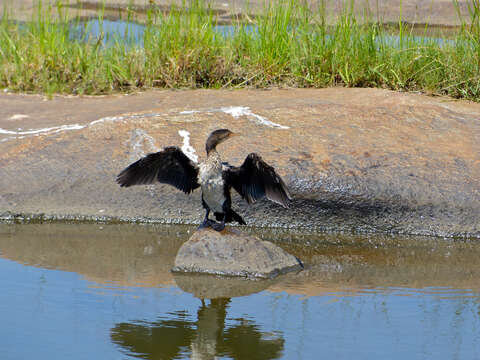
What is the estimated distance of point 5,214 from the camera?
18.2ft

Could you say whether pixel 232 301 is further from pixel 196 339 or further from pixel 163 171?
pixel 163 171

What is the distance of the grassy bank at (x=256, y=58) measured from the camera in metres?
7.23

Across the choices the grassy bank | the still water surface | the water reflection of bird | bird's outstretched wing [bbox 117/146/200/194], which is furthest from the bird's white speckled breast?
the grassy bank

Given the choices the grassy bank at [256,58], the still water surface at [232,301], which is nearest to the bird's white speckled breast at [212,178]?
the still water surface at [232,301]

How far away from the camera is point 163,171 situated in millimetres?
4758

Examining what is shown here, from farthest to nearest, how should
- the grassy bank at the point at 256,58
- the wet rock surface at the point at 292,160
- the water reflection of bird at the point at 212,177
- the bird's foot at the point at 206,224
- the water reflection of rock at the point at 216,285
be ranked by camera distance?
the grassy bank at the point at 256,58 < the wet rock surface at the point at 292,160 < the bird's foot at the point at 206,224 < the water reflection of bird at the point at 212,177 < the water reflection of rock at the point at 216,285

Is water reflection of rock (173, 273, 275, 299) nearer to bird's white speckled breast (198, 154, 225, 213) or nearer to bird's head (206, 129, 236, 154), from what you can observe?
bird's white speckled breast (198, 154, 225, 213)

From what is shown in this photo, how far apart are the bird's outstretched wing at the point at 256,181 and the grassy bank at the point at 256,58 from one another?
283 cm

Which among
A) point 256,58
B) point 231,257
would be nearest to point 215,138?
point 231,257

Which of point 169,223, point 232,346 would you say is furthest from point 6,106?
point 232,346

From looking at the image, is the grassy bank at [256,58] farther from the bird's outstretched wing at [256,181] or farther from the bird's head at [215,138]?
the bird's outstretched wing at [256,181]

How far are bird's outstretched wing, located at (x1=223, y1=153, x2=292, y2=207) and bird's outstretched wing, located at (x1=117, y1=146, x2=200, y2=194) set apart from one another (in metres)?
0.24

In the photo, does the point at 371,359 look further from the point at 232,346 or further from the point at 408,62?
the point at 408,62

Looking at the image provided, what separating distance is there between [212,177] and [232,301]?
34.1 inches
